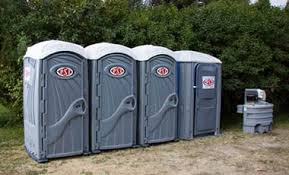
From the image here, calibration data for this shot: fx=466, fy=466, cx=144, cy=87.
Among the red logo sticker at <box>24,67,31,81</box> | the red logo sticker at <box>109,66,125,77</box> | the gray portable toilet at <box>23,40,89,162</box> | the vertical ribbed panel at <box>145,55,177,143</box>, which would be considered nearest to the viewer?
the gray portable toilet at <box>23,40,89,162</box>

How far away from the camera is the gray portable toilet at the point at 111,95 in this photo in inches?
281

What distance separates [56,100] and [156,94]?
185 centimetres

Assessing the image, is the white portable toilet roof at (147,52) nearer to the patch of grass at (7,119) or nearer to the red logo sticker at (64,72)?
the red logo sticker at (64,72)

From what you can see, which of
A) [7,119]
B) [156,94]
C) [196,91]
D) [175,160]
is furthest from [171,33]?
[7,119]

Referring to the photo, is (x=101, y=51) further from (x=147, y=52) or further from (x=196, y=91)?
(x=196, y=91)

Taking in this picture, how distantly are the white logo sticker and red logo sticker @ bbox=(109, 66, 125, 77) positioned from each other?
1.85 metres

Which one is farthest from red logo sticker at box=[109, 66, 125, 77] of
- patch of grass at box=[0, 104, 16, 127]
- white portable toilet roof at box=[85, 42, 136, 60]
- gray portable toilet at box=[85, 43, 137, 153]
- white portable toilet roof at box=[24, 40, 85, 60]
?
patch of grass at box=[0, 104, 16, 127]

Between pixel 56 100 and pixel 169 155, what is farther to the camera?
pixel 169 155

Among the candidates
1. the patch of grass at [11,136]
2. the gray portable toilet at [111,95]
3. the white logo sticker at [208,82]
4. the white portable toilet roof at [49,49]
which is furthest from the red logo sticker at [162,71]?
the patch of grass at [11,136]

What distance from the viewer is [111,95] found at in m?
7.27

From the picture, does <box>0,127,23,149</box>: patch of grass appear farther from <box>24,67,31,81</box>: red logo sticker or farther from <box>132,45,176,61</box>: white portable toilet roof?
<box>132,45,176,61</box>: white portable toilet roof

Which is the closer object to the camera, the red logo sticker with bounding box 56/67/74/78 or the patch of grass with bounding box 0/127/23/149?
the red logo sticker with bounding box 56/67/74/78

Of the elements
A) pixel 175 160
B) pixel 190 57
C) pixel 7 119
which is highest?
pixel 190 57

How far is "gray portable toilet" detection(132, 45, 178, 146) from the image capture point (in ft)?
25.1
